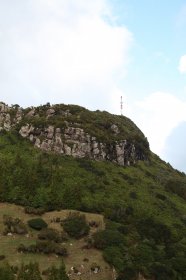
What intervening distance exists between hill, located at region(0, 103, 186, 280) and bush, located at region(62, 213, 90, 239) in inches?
124

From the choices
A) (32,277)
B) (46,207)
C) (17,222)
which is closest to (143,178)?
(46,207)

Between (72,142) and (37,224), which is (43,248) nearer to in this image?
(37,224)

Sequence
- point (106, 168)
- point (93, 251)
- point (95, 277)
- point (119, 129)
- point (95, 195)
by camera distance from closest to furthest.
A: point (95, 277) → point (93, 251) → point (95, 195) → point (106, 168) → point (119, 129)

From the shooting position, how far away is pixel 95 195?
110250 mm

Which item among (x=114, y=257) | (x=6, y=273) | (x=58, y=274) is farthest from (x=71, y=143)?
(x=6, y=273)

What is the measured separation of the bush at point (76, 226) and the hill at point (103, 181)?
124 inches

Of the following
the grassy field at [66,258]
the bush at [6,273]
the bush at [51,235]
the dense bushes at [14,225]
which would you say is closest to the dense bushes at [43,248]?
the grassy field at [66,258]

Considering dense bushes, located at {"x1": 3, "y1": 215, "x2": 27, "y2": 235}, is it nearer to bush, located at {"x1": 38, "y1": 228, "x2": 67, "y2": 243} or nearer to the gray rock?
bush, located at {"x1": 38, "y1": 228, "x2": 67, "y2": 243}

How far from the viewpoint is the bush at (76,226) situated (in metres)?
94.5

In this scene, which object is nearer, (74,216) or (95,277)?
(95,277)

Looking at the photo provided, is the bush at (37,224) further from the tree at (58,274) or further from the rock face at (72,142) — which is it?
the rock face at (72,142)

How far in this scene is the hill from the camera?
93.2m

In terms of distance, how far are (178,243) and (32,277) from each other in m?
40.0

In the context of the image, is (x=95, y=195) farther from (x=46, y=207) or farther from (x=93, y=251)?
(x=93, y=251)
